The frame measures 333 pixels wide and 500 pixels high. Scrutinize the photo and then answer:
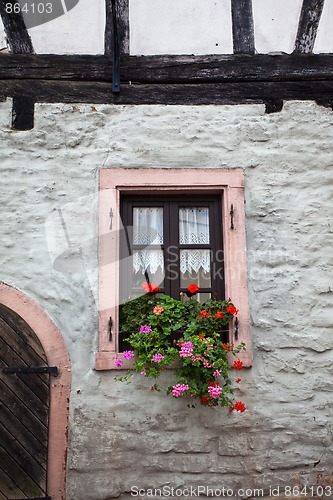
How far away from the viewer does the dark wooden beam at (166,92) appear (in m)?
4.48

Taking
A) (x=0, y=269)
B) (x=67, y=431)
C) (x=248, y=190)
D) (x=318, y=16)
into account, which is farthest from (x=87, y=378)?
(x=318, y=16)

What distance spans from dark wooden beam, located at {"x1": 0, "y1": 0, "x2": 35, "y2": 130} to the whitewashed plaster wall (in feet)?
0.20

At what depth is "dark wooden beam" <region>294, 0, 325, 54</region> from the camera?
451cm

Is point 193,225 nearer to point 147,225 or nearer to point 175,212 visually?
point 175,212

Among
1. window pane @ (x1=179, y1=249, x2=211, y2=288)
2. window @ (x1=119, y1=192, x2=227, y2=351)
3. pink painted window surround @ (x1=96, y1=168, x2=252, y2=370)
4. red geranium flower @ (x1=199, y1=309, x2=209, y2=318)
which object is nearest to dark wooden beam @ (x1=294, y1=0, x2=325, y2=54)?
pink painted window surround @ (x1=96, y1=168, x2=252, y2=370)

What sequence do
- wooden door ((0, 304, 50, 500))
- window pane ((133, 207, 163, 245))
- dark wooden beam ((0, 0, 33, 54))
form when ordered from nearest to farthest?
wooden door ((0, 304, 50, 500)) → window pane ((133, 207, 163, 245)) → dark wooden beam ((0, 0, 33, 54))

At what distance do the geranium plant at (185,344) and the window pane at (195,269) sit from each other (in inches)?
7.0

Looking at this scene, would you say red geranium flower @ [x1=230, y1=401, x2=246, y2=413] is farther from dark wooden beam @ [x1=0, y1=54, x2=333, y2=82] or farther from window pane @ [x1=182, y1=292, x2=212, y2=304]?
dark wooden beam @ [x1=0, y1=54, x2=333, y2=82]

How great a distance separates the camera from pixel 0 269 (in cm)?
412

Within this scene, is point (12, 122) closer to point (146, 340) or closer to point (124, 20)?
point (124, 20)

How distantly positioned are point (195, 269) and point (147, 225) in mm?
488

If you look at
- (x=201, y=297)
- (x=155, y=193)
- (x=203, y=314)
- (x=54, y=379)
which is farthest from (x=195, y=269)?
(x=54, y=379)

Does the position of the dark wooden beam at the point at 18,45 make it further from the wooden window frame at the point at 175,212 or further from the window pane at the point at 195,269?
the window pane at the point at 195,269

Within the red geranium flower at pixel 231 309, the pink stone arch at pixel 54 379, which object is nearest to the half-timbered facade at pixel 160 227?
the pink stone arch at pixel 54 379
